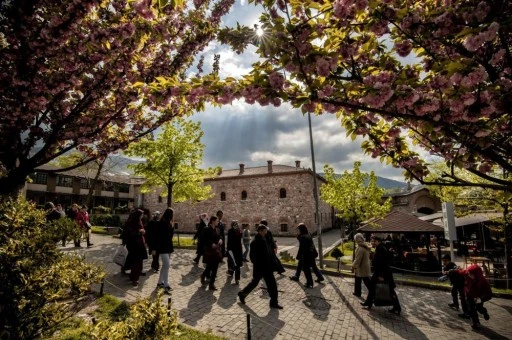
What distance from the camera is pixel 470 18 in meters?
2.81

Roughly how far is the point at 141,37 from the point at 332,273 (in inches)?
410

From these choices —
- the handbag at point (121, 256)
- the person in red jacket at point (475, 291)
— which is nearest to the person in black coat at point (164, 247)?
the handbag at point (121, 256)

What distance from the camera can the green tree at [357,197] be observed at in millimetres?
18859

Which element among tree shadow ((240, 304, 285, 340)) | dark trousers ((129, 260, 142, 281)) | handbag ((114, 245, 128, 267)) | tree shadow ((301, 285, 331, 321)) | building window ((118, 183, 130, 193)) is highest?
building window ((118, 183, 130, 193))

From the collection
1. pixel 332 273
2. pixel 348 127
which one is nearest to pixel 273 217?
pixel 332 273

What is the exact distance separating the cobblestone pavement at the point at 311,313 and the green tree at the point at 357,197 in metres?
9.43

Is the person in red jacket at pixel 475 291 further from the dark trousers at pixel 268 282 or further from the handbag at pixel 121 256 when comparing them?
the handbag at pixel 121 256

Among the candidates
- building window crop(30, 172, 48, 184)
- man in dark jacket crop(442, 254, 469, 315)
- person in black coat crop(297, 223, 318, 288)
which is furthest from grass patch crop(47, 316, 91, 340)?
building window crop(30, 172, 48, 184)

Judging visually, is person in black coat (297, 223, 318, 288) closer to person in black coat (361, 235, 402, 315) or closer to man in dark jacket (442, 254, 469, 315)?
person in black coat (361, 235, 402, 315)

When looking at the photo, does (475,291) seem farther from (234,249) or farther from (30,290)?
(30,290)

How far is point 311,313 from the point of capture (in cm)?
701

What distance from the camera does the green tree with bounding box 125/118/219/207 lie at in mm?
20234

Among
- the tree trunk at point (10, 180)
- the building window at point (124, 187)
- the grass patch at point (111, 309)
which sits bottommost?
the grass patch at point (111, 309)

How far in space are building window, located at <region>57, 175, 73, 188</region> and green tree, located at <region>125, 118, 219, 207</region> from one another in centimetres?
3198
